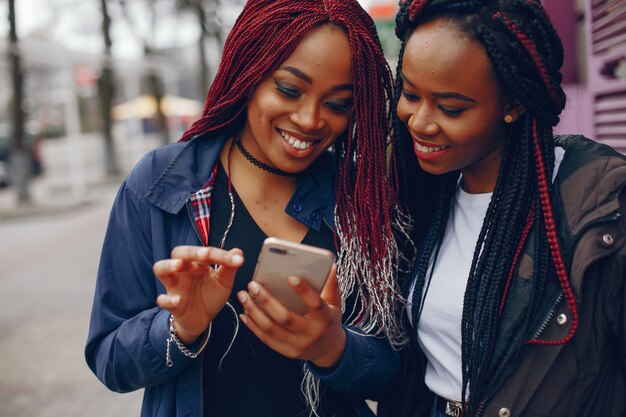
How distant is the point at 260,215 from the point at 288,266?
0.60 m

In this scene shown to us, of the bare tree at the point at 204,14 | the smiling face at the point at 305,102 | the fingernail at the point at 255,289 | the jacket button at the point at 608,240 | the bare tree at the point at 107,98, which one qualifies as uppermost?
the bare tree at the point at 204,14

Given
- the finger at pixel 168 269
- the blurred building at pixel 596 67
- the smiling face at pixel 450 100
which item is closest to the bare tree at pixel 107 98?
the blurred building at pixel 596 67

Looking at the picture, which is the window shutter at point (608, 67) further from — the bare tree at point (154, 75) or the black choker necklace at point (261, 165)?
the bare tree at point (154, 75)

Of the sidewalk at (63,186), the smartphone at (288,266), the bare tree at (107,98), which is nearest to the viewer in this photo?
the smartphone at (288,266)

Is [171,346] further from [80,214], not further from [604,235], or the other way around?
[80,214]

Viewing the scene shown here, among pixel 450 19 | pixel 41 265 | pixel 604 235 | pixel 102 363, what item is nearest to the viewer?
pixel 604 235

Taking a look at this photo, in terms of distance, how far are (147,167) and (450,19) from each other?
98cm

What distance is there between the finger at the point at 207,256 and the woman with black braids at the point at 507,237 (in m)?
0.51

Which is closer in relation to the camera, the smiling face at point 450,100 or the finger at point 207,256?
the finger at point 207,256

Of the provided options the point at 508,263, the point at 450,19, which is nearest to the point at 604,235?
the point at 508,263

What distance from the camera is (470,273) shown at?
1.70m

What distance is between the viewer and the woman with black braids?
1.50 meters

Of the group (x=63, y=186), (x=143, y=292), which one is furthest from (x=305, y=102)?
(x=63, y=186)

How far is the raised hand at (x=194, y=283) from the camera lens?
1.42 metres
